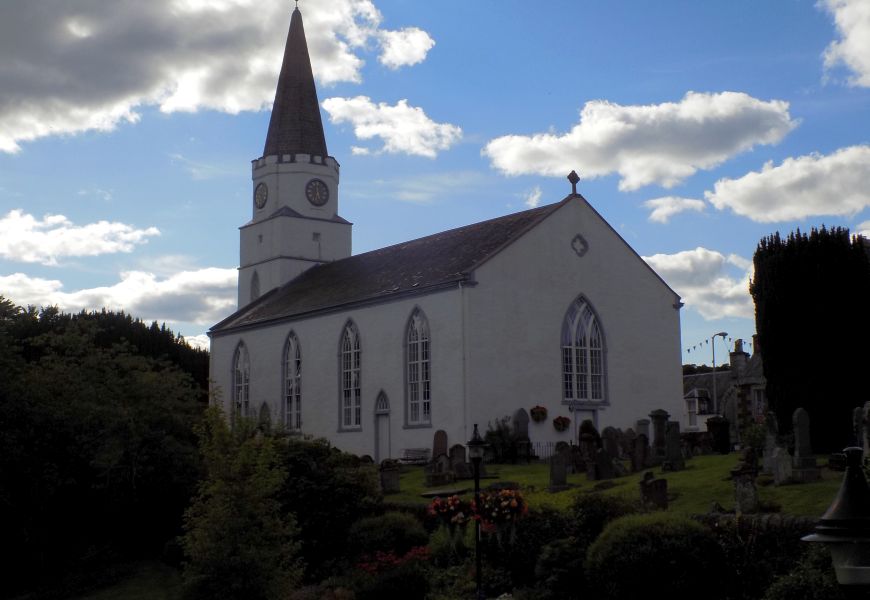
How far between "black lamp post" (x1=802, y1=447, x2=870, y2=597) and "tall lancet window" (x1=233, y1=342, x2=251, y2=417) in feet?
164

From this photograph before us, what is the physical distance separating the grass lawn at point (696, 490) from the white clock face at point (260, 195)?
1301 inches

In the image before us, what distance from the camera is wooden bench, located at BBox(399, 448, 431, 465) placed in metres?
40.2

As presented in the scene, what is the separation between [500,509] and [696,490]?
5320 millimetres

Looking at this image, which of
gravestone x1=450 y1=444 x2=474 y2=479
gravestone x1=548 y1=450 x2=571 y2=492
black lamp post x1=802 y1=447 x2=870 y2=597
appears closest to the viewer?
black lamp post x1=802 y1=447 x2=870 y2=597

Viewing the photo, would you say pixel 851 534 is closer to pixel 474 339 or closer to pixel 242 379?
pixel 474 339

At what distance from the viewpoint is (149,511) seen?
31.6 metres

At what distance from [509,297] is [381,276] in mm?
8846

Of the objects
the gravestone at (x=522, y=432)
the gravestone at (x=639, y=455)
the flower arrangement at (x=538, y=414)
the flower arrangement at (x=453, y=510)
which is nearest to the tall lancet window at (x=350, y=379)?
the gravestone at (x=522, y=432)

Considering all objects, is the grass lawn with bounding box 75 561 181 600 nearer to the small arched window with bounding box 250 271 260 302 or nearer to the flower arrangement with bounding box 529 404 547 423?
the flower arrangement with bounding box 529 404 547 423

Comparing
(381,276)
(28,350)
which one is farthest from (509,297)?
(28,350)

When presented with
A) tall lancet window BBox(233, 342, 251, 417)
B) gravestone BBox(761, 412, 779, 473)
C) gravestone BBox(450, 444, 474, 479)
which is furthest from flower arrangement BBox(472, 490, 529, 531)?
tall lancet window BBox(233, 342, 251, 417)

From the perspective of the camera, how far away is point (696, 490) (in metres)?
23.3

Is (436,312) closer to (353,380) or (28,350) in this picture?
(353,380)

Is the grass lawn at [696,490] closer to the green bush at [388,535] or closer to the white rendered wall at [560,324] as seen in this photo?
the green bush at [388,535]
